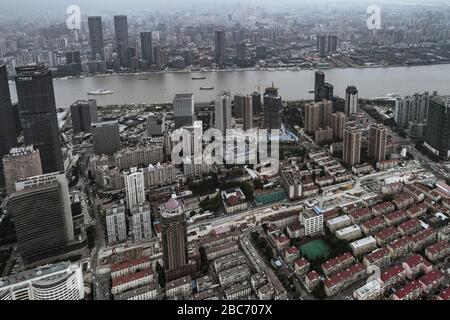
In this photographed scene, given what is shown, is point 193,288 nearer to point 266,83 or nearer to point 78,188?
point 78,188

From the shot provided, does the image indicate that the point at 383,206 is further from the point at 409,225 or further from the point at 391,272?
the point at 391,272

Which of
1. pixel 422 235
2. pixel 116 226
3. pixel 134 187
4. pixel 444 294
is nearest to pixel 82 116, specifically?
pixel 134 187

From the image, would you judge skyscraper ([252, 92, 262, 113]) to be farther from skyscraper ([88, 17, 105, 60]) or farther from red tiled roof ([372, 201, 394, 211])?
skyscraper ([88, 17, 105, 60])

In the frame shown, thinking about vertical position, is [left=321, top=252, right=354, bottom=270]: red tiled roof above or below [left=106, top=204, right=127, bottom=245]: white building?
below

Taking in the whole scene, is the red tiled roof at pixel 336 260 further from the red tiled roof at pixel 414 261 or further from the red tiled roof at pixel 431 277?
the red tiled roof at pixel 431 277

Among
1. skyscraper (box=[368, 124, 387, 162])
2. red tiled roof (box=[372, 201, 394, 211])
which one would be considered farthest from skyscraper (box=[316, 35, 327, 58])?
red tiled roof (box=[372, 201, 394, 211])

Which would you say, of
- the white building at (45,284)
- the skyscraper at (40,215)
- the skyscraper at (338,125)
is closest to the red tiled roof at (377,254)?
the white building at (45,284)
